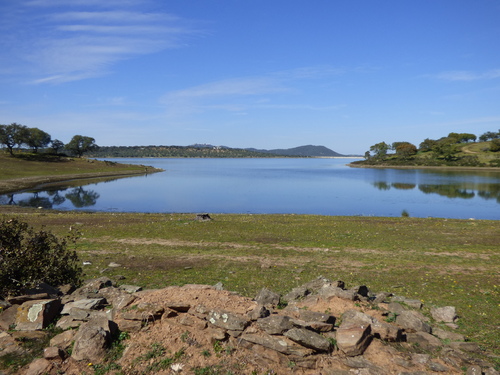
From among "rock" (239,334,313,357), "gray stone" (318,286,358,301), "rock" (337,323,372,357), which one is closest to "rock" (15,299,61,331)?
"rock" (239,334,313,357)

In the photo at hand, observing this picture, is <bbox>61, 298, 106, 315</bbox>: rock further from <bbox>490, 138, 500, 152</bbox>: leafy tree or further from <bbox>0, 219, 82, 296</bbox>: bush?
<bbox>490, 138, 500, 152</bbox>: leafy tree

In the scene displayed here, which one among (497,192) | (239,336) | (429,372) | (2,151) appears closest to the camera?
(429,372)

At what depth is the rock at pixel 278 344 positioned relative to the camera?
9.65 meters

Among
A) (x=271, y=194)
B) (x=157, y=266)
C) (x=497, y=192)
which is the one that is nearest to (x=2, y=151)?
(x=271, y=194)

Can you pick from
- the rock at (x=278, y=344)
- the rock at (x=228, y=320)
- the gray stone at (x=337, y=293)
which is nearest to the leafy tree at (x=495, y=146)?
the gray stone at (x=337, y=293)

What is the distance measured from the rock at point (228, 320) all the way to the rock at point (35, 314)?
5.66 metres

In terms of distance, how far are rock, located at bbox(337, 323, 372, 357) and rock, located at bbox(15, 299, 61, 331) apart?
383 inches

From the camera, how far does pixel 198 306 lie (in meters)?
11.2

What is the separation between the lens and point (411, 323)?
11586mm

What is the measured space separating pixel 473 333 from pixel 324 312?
5.64 metres

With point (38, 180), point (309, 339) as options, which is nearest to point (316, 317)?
point (309, 339)

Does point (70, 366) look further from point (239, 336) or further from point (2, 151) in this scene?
point (2, 151)

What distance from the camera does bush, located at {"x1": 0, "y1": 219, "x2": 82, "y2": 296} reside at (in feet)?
42.7

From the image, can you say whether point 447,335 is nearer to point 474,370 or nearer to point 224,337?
point 474,370
